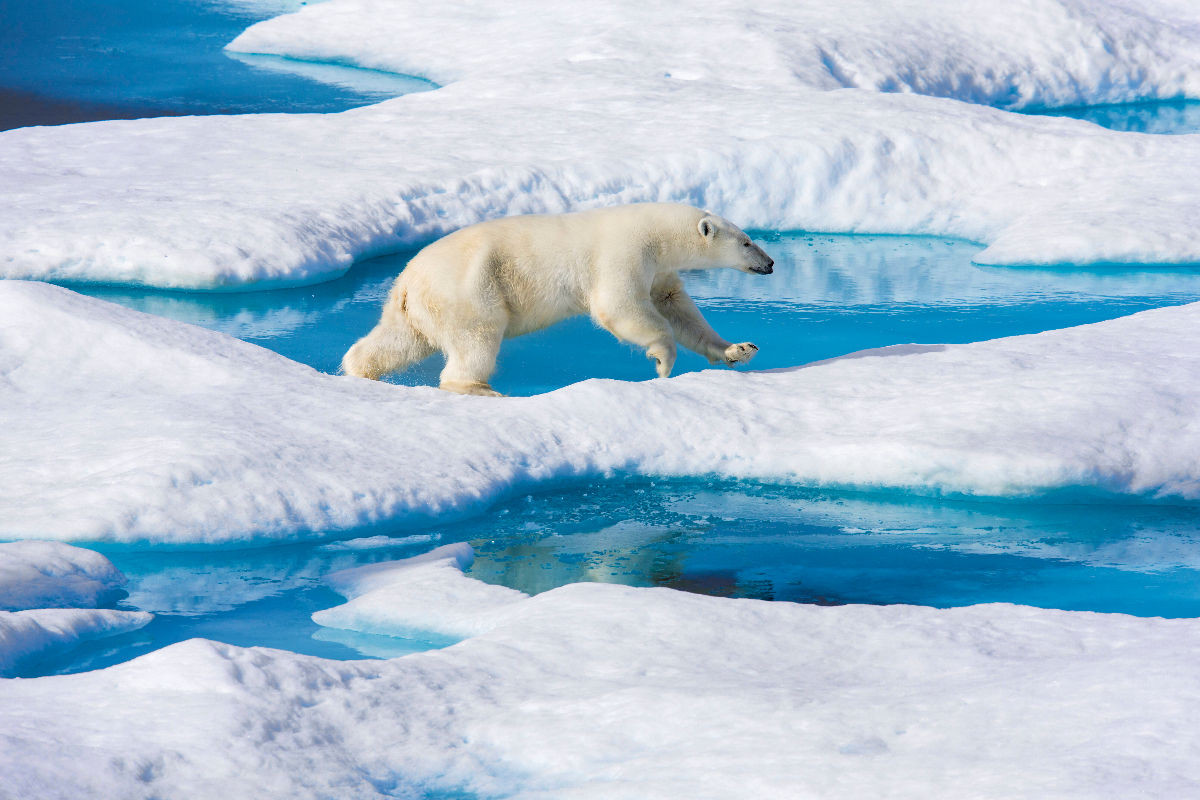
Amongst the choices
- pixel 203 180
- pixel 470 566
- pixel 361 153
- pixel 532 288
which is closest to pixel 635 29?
pixel 361 153

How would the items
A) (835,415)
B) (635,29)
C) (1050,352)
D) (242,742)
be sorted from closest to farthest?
(242,742), (835,415), (1050,352), (635,29)

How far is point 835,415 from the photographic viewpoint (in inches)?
166

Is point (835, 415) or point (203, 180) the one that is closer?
point (835, 415)

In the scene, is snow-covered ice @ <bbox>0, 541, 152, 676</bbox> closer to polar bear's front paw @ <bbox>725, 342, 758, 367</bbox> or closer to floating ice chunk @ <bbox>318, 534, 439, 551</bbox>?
floating ice chunk @ <bbox>318, 534, 439, 551</bbox>

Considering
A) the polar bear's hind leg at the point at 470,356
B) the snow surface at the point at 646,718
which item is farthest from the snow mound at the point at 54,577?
the polar bear's hind leg at the point at 470,356

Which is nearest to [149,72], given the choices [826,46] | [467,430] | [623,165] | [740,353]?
[826,46]

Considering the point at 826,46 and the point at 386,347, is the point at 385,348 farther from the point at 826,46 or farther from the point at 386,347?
the point at 826,46

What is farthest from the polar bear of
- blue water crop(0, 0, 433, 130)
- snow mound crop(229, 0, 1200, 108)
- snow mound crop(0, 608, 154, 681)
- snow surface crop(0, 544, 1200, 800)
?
blue water crop(0, 0, 433, 130)

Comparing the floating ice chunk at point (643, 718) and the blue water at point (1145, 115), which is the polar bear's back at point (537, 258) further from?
the blue water at point (1145, 115)

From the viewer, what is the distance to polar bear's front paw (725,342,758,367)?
4820mm

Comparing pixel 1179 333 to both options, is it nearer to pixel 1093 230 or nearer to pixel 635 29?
pixel 1093 230

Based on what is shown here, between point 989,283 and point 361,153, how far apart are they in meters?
3.95

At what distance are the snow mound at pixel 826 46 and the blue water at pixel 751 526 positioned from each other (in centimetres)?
369

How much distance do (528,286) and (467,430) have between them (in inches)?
35.1
